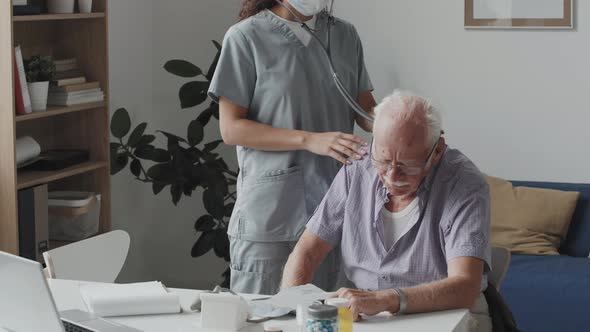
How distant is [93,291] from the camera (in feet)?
7.19

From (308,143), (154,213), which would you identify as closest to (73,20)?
(154,213)

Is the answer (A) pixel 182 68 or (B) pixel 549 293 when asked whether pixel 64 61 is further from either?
(B) pixel 549 293

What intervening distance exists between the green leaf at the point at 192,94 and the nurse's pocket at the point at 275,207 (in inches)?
64.2

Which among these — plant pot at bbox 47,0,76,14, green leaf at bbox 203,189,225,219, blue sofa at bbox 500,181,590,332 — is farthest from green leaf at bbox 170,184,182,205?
blue sofa at bbox 500,181,590,332

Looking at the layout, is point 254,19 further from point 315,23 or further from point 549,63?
point 549,63

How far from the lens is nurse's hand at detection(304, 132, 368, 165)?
2457 mm

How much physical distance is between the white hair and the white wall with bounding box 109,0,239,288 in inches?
91.2

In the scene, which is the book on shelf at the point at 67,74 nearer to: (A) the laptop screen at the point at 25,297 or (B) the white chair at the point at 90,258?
(B) the white chair at the point at 90,258

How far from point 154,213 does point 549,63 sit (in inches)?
76.4

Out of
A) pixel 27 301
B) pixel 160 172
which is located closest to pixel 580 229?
pixel 160 172

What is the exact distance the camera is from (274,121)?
2664 millimetres

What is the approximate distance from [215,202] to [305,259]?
1.86 meters

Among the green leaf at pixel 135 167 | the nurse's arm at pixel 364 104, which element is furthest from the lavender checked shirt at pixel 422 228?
the green leaf at pixel 135 167

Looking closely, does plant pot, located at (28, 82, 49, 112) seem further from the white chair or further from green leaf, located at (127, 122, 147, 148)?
the white chair
